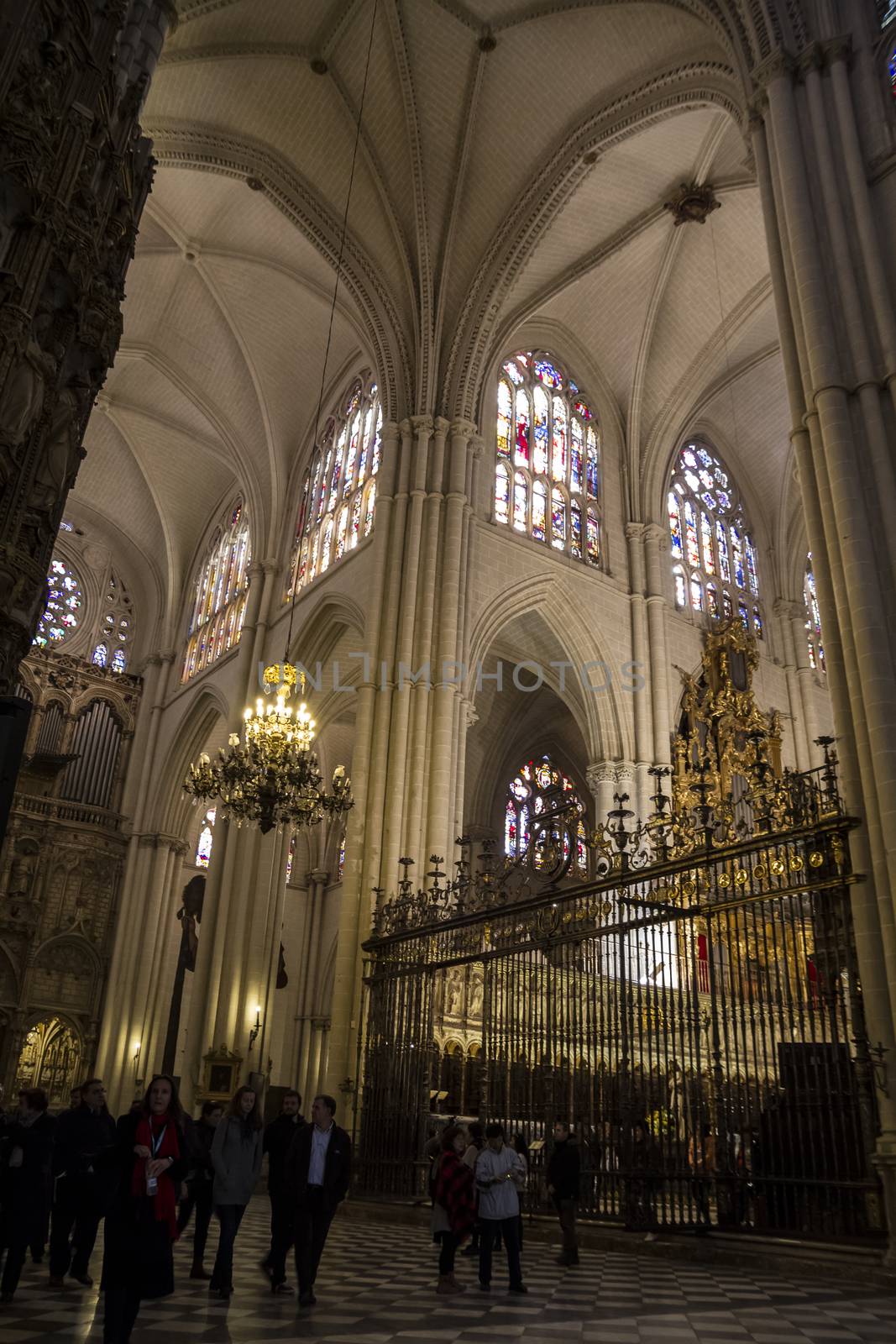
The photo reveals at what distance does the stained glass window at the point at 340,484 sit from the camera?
895 inches

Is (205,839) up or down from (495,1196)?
up

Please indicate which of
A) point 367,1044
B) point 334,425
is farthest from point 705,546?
point 367,1044

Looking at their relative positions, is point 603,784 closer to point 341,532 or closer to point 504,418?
point 341,532

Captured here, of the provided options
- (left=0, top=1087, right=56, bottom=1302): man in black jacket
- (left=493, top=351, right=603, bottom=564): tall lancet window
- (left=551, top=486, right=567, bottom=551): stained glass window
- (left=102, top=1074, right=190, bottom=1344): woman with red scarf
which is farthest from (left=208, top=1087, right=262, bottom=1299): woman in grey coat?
(left=551, top=486, right=567, bottom=551): stained glass window

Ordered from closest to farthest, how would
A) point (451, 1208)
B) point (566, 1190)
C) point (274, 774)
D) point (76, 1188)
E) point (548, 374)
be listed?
point (76, 1188) < point (451, 1208) < point (566, 1190) < point (274, 774) < point (548, 374)

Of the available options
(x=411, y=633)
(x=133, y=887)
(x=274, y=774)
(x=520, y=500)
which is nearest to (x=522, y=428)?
(x=520, y=500)

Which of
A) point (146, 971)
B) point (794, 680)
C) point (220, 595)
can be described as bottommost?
point (146, 971)

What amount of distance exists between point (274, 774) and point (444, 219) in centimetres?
1258

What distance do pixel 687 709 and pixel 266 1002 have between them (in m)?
10.2

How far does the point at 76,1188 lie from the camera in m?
5.91

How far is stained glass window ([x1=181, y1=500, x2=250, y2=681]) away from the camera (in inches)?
1084

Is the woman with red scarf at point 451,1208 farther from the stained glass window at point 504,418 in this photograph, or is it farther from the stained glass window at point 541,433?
the stained glass window at point 541,433

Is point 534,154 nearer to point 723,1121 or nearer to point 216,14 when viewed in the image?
point 216,14

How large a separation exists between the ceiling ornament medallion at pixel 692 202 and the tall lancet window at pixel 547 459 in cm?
430
